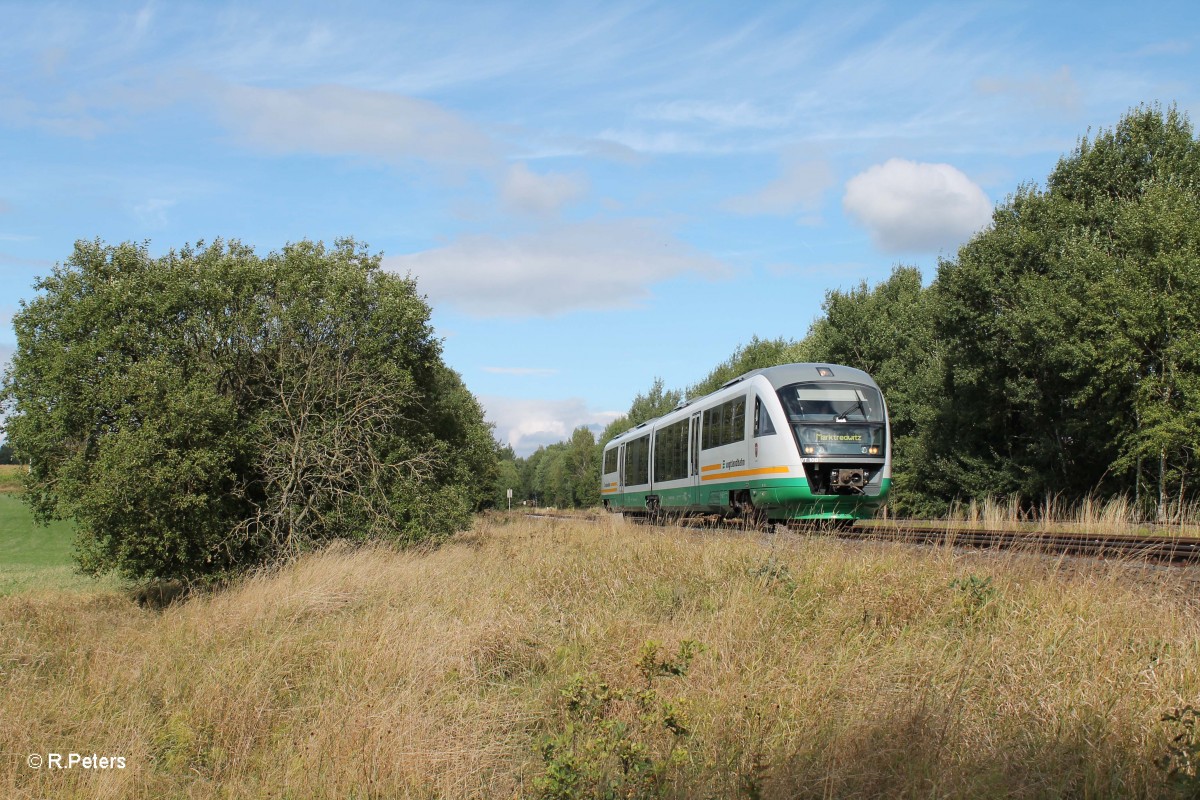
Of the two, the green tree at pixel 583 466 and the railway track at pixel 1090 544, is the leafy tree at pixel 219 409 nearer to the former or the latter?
the railway track at pixel 1090 544

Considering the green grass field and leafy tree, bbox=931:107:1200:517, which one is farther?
the green grass field

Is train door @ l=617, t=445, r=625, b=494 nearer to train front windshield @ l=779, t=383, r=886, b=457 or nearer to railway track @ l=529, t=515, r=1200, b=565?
train front windshield @ l=779, t=383, r=886, b=457

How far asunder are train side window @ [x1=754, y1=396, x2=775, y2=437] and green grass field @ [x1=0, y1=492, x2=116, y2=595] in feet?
47.8

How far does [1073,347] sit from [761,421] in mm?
13872

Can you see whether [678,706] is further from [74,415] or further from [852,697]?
[74,415]

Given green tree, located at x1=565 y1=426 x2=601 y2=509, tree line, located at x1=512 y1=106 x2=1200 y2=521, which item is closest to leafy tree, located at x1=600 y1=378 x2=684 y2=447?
green tree, located at x1=565 y1=426 x2=601 y2=509

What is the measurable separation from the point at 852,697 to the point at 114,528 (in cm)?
1788

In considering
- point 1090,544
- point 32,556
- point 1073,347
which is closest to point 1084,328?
point 1073,347

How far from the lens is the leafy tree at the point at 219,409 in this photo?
1892 cm

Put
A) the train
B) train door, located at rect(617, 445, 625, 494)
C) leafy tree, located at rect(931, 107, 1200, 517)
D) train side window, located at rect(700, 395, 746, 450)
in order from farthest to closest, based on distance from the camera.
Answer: train door, located at rect(617, 445, 625, 494) → leafy tree, located at rect(931, 107, 1200, 517) → train side window, located at rect(700, 395, 746, 450) → the train

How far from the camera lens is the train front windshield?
52.9ft

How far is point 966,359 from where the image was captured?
34.7m

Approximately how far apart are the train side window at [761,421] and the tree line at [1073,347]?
11.9 ft

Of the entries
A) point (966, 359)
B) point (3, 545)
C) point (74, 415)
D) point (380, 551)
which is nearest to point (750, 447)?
point (380, 551)
